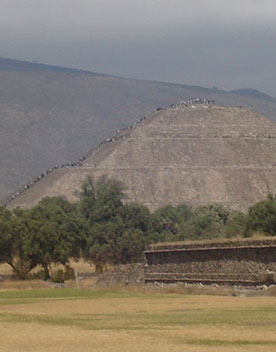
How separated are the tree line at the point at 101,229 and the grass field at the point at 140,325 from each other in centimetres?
2691

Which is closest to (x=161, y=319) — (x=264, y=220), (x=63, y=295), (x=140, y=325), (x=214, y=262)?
(x=140, y=325)

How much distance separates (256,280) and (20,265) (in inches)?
1277

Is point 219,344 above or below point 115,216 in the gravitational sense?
below

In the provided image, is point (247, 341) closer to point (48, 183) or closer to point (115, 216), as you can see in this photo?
point (115, 216)

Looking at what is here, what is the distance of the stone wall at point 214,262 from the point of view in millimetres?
46344

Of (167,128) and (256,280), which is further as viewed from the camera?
(167,128)

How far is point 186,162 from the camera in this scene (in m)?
175

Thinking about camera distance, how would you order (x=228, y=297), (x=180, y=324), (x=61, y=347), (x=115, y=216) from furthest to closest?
(x=115, y=216) < (x=228, y=297) < (x=180, y=324) < (x=61, y=347)

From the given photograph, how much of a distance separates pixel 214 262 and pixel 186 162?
12489cm

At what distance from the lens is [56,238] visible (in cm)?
7550

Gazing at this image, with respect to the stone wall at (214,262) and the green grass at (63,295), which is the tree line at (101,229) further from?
the green grass at (63,295)

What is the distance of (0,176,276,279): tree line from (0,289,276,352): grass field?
26909 mm

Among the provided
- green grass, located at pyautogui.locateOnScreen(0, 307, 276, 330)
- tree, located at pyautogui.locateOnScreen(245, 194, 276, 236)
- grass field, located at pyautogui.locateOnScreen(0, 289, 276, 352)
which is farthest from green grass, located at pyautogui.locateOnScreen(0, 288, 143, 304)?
tree, located at pyautogui.locateOnScreen(245, 194, 276, 236)

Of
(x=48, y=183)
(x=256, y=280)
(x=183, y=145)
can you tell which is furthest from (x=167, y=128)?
(x=256, y=280)
